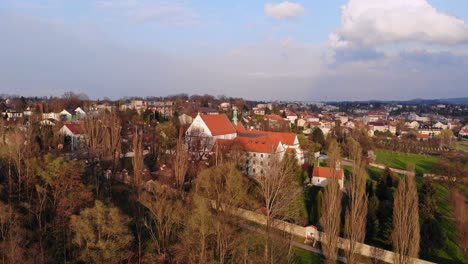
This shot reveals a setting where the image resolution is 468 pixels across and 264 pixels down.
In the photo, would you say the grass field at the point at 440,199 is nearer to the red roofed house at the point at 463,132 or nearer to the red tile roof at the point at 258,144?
the red tile roof at the point at 258,144

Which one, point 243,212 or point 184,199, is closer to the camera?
point 184,199

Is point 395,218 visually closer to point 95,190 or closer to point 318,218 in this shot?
point 318,218

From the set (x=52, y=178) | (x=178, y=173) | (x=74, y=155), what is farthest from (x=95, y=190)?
(x=74, y=155)

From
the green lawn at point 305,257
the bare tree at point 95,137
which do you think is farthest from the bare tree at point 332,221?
the bare tree at point 95,137

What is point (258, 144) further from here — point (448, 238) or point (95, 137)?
point (448, 238)

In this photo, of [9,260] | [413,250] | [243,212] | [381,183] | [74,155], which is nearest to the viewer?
[9,260]

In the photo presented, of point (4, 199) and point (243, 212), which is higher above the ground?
point (4, 199)

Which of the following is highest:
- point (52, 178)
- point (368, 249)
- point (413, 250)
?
point (52, 178)
